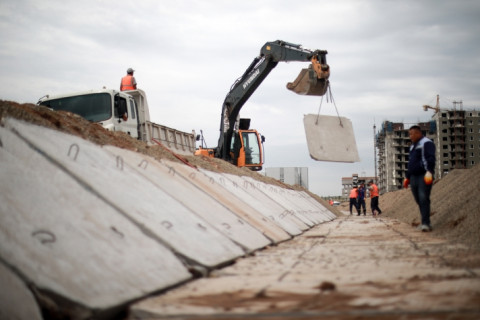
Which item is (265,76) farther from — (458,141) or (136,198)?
(458,141)

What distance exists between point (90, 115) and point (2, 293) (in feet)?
30.2

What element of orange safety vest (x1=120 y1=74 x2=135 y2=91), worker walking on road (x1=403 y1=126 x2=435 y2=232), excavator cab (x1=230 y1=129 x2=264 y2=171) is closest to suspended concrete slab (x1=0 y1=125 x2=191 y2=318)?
worker walking on road (x1=403 y1=126 x2=435 y2=232)

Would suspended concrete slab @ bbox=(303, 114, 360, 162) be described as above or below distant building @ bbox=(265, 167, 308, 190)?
above

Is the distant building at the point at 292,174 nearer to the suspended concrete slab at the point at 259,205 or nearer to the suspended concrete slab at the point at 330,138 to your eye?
the suspended concrete slab at the point at 330,138

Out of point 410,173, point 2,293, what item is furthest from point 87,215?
point 410,173

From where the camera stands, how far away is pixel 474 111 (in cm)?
10250

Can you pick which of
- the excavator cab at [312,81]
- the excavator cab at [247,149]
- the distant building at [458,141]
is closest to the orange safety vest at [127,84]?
the excavator cab at [312,81]

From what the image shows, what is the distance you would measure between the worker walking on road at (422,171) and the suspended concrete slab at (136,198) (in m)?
4.20

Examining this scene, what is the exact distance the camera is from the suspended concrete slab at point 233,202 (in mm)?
6094

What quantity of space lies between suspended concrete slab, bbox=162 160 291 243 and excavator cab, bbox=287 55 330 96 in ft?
19.0

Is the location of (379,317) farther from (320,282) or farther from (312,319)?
(320,282)

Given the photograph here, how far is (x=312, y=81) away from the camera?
12.3 m

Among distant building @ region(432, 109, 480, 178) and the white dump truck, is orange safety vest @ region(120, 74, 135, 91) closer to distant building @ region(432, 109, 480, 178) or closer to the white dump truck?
the white dump truck

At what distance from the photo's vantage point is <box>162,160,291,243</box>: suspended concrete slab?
6094 millimetres
